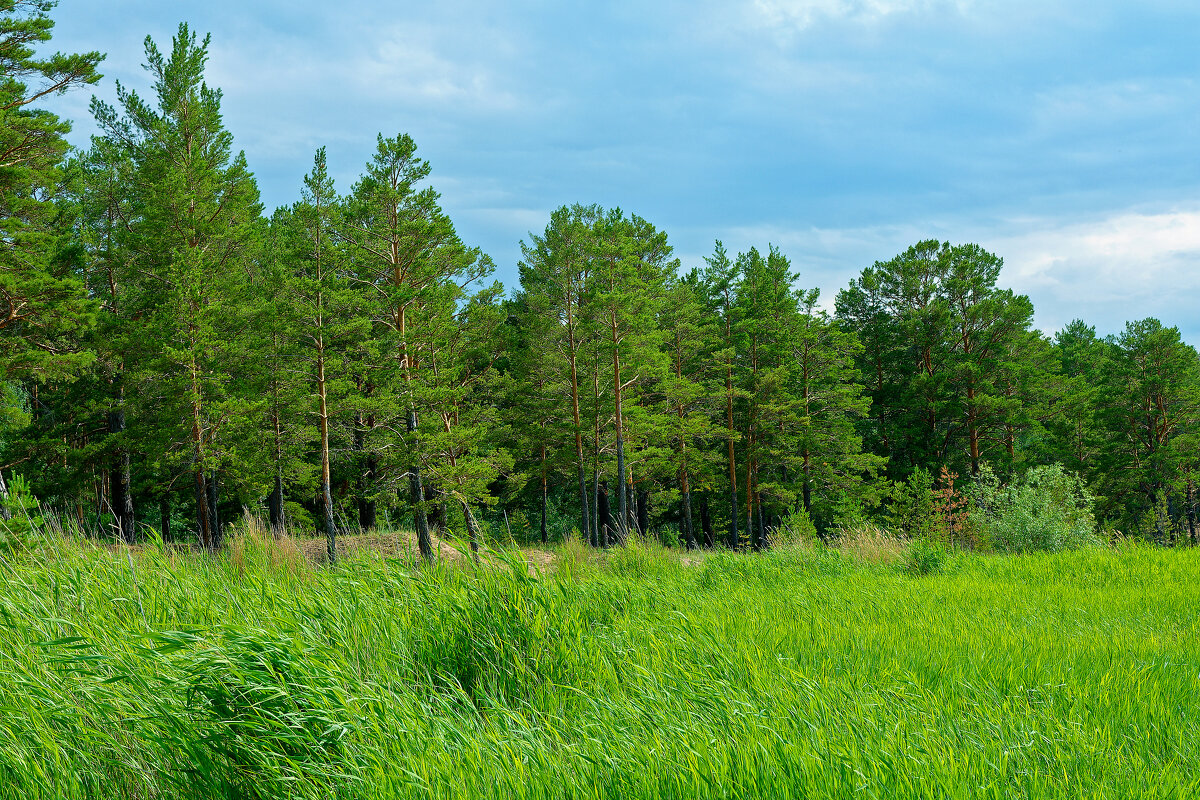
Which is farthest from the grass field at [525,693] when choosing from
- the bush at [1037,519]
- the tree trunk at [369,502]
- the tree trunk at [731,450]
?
the tree trunk at [731,450]

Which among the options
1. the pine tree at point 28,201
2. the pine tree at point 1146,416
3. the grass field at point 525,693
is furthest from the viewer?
the pine tree at point 1146,416

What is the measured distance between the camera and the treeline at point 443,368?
20.7m

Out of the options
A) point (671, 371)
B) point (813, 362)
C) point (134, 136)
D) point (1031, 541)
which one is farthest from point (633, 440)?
point (134, 136)

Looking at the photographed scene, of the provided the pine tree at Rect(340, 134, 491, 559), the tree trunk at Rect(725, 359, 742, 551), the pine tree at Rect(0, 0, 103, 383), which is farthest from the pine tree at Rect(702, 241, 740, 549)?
the pine tree at Rect(0, 0, 103, 383)

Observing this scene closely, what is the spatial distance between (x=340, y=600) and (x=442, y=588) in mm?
584

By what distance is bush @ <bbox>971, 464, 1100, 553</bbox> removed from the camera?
11.8 metres

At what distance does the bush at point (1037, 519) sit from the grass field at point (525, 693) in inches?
288

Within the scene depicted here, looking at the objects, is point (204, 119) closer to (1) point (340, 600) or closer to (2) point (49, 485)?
(2) point (49, 485)

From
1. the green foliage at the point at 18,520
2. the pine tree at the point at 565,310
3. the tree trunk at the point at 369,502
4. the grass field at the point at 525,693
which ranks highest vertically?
the pine tree at the point at 565,310

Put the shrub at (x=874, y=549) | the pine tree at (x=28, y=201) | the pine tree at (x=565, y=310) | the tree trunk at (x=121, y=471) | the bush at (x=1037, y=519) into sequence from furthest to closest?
the pine tree at (x=565, y=310) < the tree trunk at (x=121, y=471) < the pine tree at (x=28, y=201) < the bush at (x=1037, y=519) < the shrub at (x=874, y=549)

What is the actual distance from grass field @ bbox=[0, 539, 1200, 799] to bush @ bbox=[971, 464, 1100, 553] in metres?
7.30

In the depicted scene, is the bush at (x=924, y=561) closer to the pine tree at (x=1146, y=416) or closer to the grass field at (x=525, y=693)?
the grass field at (x=525, y=693)

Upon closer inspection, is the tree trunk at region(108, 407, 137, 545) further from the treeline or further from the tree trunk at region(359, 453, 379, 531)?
the tree trunk at region(359, 453, 379, 531)

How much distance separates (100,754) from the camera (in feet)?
9.00
